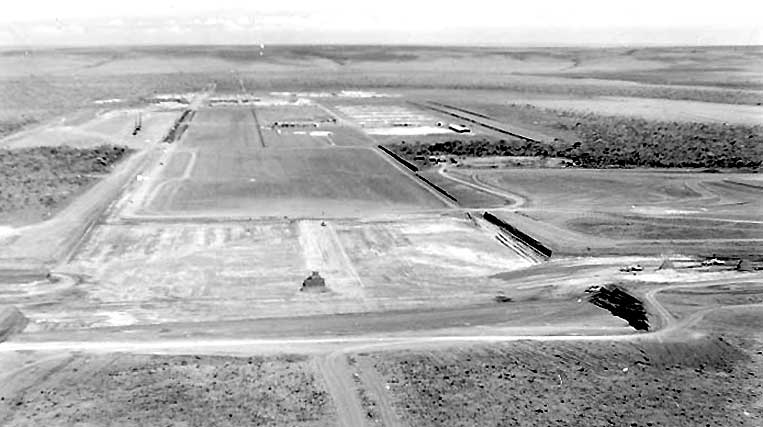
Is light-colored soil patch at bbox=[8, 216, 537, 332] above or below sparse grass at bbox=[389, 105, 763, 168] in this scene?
above

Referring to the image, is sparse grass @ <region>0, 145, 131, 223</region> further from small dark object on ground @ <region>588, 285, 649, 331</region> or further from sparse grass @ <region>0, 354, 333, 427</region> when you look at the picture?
small dark object on ground @ <region>588, 285, 649, 331</region>

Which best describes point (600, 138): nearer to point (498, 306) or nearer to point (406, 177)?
point (406, 177)

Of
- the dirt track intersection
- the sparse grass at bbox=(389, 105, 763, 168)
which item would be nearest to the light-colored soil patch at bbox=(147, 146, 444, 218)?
the dirt track intersection

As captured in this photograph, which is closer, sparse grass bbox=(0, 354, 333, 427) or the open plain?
sparse grass bbox=(0, 354, 333, 427)

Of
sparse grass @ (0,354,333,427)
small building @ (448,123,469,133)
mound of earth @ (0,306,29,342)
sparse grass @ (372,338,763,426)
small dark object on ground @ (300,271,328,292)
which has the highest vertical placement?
sparse grass @ (372,338,763,426)

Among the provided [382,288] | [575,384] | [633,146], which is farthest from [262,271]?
[633,146]

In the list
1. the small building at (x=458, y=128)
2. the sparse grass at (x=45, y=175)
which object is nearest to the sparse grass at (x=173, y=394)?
the sparse grass at (x=45, y=175)

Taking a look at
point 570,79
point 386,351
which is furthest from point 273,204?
point 570,79
